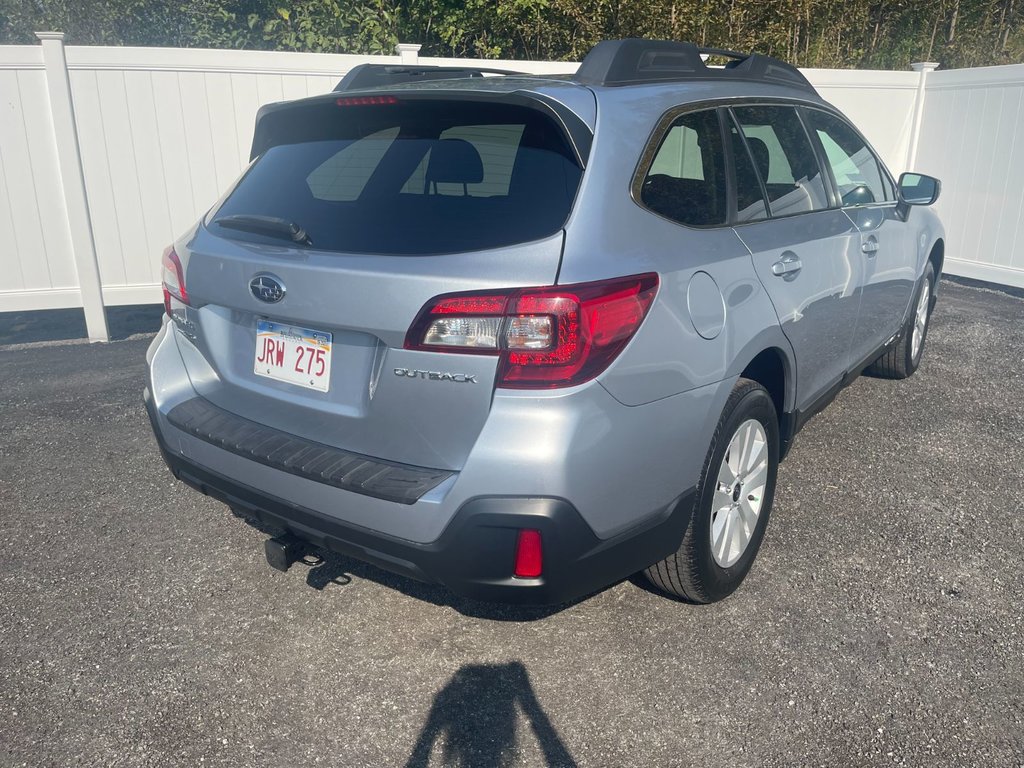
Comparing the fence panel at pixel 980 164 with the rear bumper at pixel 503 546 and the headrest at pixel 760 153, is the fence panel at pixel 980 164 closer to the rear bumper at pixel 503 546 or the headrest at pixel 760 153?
the headrest at pixel 760 153

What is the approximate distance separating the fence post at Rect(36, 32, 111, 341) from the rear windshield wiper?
4626 mm

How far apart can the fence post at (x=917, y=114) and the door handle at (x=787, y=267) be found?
25.0ft

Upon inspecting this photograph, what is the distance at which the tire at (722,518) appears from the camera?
8.57 feet

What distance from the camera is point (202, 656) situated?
273 centimetres

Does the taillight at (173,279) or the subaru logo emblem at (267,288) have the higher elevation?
the subaru logo emblem at (267,288)

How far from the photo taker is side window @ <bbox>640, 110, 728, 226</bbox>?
8.18 ft

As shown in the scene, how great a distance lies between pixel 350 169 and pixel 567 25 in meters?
10.1

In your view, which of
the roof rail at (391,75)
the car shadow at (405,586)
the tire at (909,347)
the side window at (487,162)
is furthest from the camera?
the tire at (909,347)

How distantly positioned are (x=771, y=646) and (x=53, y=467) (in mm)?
3516

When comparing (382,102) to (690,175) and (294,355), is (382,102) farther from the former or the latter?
(690,175)

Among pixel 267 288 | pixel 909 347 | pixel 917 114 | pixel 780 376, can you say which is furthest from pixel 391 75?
pixel 917 114

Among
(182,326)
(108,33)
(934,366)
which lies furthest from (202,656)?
(108,33)

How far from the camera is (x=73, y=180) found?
6523 millimetres

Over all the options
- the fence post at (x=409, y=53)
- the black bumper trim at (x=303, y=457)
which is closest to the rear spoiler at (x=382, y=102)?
the black bumper trim at (x=303, y=457)
